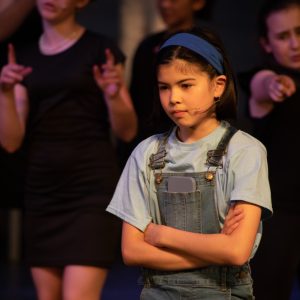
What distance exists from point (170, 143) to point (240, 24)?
11.7 ft

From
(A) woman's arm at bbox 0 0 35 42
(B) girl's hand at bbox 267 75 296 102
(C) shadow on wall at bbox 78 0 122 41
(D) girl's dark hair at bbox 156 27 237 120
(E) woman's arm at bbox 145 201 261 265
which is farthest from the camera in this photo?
(C) shadow on wall at bbox 78 0 122 41

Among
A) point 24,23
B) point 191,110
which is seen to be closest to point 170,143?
point 191,110

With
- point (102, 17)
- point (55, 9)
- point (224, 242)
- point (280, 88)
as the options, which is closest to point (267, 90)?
point (280, 88)

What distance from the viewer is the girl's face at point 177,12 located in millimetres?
4105

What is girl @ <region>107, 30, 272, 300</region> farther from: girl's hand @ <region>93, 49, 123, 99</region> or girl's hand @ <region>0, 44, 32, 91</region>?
girl's hand @ <region>0, 44, 32, 91</region>

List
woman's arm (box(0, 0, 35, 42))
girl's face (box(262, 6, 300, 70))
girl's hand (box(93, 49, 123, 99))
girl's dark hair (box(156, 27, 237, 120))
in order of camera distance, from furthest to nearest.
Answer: woman's arm (box(0, 0, 35, 42)) → girl's face (box(262, 6, 300, 70)) → girl's hand (box(93, 49, 123, 99)) → girl's dark hair (box(156, 27, 237, 120))

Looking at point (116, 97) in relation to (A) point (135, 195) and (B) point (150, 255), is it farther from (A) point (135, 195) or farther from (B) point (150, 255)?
(B) point (150, 255)

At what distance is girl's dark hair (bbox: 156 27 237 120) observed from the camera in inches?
99.0

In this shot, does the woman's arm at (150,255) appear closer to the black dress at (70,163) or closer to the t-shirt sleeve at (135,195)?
the t-shirt sleeve at (135,195)

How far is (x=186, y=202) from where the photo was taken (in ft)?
8.16

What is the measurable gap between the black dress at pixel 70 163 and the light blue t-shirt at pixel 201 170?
90 cm

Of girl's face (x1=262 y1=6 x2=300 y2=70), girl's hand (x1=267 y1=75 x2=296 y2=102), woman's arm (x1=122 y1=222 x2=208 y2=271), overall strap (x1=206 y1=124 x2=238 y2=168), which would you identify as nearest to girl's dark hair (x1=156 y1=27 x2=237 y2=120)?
overall strap (x1=206 y1=124 x2=238 y2=168)

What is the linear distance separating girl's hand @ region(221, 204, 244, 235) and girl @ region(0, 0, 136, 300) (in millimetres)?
1113

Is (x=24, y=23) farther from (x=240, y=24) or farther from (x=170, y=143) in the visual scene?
(x=240, y=24)
